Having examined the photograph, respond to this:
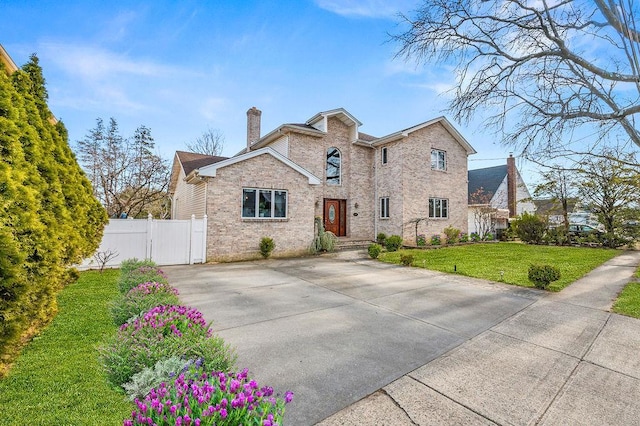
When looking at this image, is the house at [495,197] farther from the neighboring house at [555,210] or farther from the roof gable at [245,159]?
the roof gable at [245,159]

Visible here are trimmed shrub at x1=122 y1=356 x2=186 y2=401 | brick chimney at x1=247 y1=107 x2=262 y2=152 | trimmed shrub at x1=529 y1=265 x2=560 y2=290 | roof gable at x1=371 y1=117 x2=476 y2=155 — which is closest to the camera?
trimmed shrub at x1=122 y1=356 x2=186 y2=401

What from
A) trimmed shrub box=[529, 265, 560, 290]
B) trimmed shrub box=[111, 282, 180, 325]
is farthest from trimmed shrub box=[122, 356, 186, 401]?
trimmed shrub box=[529, 265, 560, 290]

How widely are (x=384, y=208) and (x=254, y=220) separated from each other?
344 inches

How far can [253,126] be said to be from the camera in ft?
57.8

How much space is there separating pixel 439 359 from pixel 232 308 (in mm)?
3625

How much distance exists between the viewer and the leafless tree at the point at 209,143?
29.1m

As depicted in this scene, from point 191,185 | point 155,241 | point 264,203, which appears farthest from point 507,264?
point 191,185

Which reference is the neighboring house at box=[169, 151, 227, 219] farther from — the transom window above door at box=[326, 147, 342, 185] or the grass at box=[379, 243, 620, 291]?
the grass at box=[379, 243, 620, 291]

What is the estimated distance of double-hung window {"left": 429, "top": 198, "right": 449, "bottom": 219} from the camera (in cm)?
1741

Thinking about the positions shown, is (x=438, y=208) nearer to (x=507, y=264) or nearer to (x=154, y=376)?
(x=507, y=264)

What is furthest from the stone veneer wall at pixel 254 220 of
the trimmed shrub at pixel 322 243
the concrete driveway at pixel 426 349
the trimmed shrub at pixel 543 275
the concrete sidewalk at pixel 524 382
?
the concrete sidewalk at pixel 524 382

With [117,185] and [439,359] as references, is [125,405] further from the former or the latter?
[117,185]

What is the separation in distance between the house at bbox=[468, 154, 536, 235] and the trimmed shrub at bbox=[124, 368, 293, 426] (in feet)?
70.9

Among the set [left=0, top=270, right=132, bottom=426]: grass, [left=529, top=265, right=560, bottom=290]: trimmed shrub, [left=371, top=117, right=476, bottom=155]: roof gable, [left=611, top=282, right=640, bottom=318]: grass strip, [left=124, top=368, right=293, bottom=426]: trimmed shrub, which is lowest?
[left=611, top=282, right=640, bottom=318]: grass strip
